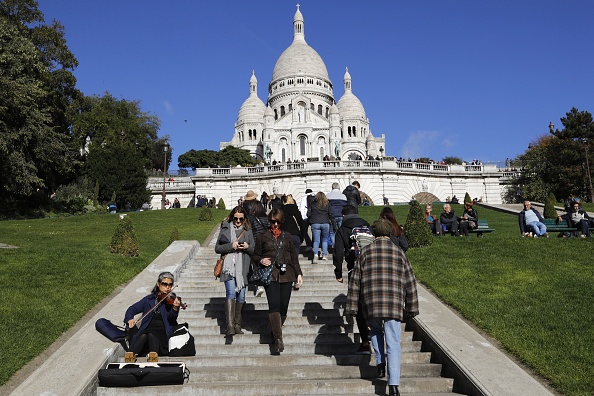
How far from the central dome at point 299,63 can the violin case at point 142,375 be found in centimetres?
9073

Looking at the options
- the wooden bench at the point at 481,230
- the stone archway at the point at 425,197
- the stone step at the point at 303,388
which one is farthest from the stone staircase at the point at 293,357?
the stone archway at the point at 425,197

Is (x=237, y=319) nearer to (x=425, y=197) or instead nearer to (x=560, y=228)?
(x=560, y=228)

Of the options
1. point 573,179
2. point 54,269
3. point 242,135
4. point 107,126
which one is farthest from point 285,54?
point 54,269

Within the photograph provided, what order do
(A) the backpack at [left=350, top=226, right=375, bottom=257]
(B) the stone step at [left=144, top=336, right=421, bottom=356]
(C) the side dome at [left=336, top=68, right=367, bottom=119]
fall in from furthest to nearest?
(C) the side dome at [left=336, top=68, right=367, bottom=119]
(A) the backpack at [left=350, top=226, right=375, bottom=257]
(B) the stone step at [left=144, top=336, right=421, bottom=356]

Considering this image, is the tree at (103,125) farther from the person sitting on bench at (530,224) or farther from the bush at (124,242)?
the person sitting on bench at (530,224)

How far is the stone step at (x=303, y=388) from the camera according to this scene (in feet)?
18.3

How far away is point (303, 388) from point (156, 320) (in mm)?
2049

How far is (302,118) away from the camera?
3314 inches

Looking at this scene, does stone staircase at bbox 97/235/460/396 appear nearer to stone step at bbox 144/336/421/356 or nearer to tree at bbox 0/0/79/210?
stone step at bbox 144/336/421/356

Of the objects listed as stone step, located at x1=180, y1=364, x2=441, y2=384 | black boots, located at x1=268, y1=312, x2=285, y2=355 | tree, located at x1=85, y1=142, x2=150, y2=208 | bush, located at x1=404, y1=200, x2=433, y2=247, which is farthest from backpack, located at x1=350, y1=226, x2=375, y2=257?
tree, located at x1=85, y1=142, x2=150, y2=208

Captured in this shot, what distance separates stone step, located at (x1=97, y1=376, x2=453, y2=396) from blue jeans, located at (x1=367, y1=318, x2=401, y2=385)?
1.31 feet

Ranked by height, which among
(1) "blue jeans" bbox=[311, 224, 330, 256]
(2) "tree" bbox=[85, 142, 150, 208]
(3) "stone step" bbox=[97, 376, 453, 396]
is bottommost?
(3) "stone step" bbox=[97, 376, 453, 396]

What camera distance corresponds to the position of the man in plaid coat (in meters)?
5.38

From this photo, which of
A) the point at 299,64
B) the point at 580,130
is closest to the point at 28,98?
the point at 580,130
